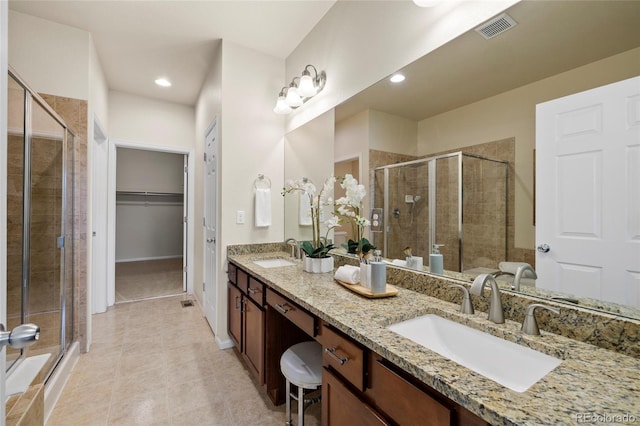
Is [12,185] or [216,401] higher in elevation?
[12,185]

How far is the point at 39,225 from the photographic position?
198 centimetres

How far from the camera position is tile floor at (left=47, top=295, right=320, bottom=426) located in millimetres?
1653

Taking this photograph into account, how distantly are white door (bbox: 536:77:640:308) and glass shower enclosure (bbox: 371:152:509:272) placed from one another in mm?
150

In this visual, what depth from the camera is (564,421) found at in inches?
20.8

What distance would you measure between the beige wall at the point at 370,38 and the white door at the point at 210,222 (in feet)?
3.06

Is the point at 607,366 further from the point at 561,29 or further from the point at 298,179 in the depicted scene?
the point at 298,179

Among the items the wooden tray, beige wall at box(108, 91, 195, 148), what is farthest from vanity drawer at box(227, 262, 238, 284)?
beige wall at box(108, 91, 195, 148)

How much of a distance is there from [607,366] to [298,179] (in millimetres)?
2185

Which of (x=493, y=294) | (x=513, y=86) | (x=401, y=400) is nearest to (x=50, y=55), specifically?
(x=513, y=86)

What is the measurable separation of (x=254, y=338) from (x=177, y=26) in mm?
2591

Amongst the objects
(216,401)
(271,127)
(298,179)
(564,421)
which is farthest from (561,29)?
(216,401)

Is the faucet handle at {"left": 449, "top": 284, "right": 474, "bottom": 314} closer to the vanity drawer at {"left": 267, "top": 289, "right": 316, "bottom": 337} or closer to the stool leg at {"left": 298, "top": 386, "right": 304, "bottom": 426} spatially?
the vanity drawer at {"left": 267, "top": 289, "right": 316, "bottom": 337}

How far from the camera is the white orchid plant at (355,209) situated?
66.4 inches

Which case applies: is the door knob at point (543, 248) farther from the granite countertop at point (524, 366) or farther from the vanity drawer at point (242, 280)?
the vanity drawer at point (242, 280)
